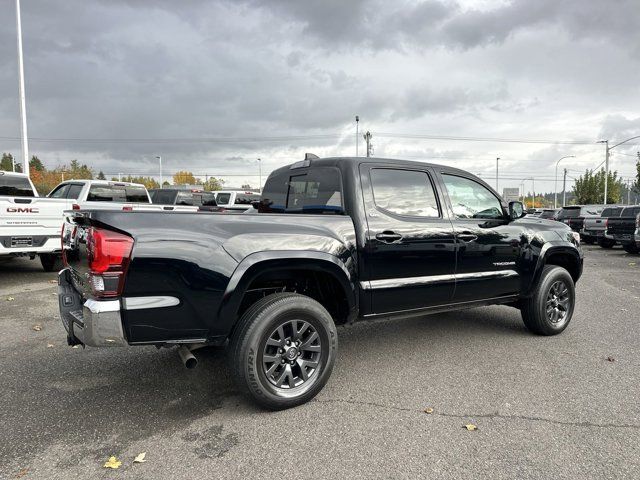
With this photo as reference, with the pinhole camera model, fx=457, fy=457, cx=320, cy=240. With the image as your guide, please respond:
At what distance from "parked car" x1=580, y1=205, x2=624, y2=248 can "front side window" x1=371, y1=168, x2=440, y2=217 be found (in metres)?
16.7

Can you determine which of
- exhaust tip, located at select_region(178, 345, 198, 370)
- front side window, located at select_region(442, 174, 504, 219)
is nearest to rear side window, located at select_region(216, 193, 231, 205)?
front side window, located at select_region(442, 174, 504, 219)

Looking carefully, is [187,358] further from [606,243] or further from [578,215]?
[578,215]

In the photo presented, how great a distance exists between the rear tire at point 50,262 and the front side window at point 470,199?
8234 millimetres

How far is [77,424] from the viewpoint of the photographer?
3193 mm

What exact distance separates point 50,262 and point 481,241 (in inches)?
345

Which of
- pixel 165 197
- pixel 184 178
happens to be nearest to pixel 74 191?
pixel 165 197

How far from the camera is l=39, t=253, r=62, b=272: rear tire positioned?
9.40 metres

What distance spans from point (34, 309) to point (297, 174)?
14.9 ft

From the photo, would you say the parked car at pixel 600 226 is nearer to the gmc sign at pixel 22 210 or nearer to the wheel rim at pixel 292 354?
the wheel rim at pixel 292 354

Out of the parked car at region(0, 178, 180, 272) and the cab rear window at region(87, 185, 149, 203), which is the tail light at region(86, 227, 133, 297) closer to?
the parked car at region(0, 178, 180, 272)

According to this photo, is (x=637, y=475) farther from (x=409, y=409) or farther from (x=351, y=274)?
(x=351, y=274)

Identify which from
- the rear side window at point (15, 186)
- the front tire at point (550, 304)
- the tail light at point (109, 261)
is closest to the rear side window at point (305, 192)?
the tail light at point (109, 261)

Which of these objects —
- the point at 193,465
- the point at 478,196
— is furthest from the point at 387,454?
the point at 478,196

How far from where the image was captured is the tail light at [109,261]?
2822 millimetres
